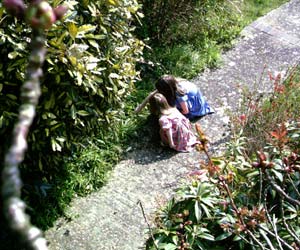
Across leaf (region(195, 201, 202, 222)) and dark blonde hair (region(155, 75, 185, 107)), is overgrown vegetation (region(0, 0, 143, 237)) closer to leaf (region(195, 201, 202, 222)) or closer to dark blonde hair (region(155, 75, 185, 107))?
dark blonde hair (region(155, 75, 185, 107))

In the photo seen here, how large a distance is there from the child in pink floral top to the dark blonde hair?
0.27 ft

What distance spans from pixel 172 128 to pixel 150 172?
0.47 metres

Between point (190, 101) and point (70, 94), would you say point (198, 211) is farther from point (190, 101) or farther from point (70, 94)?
point (190, 101)

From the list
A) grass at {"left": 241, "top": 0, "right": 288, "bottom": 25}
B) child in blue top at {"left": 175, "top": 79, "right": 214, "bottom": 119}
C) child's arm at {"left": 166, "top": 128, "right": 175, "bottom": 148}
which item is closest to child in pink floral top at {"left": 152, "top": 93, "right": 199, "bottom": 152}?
child's arm at {"left": 166, "top": 128, "right": 175, "bottom": 148}

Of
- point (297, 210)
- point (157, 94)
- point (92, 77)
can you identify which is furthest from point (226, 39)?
point (297, 210)

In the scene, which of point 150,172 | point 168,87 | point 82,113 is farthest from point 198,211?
point 168,87

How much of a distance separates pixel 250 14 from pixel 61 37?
14.0 ft

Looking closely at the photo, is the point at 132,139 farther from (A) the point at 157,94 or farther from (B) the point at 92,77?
(B) the point at 92,77

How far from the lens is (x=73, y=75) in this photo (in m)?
3.50

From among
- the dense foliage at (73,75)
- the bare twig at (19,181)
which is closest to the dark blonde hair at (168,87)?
the dense foliage at (73,75)

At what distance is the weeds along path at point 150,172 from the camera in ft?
13.0

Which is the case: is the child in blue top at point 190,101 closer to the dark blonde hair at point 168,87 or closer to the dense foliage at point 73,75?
the dark blonde hair at point 168,87

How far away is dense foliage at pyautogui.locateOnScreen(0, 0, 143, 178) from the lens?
132 inches

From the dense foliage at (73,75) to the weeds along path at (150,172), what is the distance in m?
0.48
